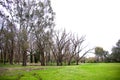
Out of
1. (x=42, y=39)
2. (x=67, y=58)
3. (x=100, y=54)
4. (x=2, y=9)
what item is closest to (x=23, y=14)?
(x=42, y=39)

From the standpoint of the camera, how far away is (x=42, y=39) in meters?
19.5

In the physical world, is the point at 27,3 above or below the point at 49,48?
above

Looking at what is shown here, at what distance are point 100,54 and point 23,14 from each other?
2010 centimetres

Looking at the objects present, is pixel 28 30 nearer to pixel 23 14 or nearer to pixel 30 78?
pixel 23 14

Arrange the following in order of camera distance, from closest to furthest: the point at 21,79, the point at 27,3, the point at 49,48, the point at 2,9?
the point at 21,79
the point at 2,9
the point at 27,3
the point at 49,48

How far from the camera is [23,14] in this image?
17531 millimetres

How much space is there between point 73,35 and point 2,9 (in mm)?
16441

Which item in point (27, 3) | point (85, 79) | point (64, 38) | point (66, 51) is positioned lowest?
point (85, 79)

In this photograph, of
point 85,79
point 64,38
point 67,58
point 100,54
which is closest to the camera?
point 85,79

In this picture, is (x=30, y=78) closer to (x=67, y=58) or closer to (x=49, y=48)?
(x=49, y=48)

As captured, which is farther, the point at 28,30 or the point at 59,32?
the point at 59,32

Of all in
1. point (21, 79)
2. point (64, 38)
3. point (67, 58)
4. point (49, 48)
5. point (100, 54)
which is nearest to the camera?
point (21, 79)

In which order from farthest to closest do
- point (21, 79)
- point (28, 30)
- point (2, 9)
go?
1. point (28, 30)
2. point (2, 9)
3. point (21, 79)

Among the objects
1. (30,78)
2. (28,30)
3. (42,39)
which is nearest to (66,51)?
(42,39)
